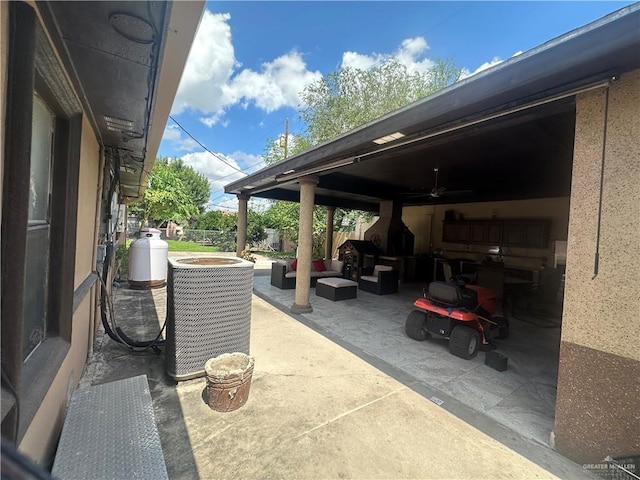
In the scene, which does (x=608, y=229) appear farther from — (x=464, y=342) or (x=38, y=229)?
(x=38, y=229)

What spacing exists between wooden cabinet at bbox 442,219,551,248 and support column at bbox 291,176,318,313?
6927 millimetres

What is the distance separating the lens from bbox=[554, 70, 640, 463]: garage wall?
183 centimetres

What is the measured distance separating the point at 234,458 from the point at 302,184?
174 inches

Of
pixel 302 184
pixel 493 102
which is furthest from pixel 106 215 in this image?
pixel 493 102

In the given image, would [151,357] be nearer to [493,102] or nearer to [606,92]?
[493,102]

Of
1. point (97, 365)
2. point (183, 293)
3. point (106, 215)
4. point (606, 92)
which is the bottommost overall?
point (97, 365)

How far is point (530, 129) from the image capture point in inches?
136

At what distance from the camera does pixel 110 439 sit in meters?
1.62

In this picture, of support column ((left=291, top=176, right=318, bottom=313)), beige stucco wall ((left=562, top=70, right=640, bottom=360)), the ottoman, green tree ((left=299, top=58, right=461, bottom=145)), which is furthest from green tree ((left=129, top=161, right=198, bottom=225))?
beige stucco wall ((left=562, top=70, right=640, bottom=360))

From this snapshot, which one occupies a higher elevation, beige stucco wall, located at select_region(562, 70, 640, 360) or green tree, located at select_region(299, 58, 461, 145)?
green tree, located at select_region(299, 58, 461, 145)

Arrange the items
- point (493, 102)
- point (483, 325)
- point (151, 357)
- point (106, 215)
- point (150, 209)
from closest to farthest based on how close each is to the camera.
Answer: point (493, 102) → point (151, 357) → point (483, 325) → point (106, 215) → point (150, 209)

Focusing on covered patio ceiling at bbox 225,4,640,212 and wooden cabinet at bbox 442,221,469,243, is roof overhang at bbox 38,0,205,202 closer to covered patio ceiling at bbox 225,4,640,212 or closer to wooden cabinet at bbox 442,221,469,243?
covered patio ceiling at bbox 225,4,640,212

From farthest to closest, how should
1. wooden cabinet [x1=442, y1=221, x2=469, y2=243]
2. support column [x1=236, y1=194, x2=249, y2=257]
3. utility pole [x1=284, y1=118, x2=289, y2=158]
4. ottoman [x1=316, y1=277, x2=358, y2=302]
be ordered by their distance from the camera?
utility pole [x1=284, y1=118, x2=289, y2=158] → wooden cabinet [x1=442, y1=221, x2=469, y2=243] → support column [x1=236, y1=194, x2=249, y2=257] → ottoman [x1=316, y1=277, x2=358, y2=302]

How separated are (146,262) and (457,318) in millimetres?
6642
